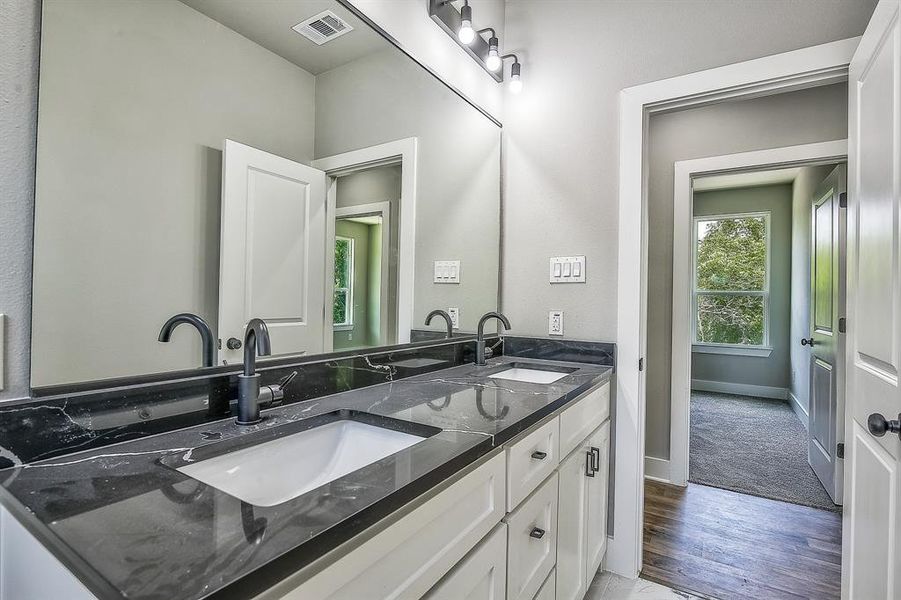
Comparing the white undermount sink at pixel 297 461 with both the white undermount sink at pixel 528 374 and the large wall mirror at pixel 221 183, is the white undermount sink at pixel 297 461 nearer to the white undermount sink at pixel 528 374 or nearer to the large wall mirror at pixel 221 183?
the large wall mirror at pixel 221 183

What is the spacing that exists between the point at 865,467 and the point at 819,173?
3.67 metres

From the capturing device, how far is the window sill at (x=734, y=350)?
5.40 metres

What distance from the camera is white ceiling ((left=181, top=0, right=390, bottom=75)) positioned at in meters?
1.14

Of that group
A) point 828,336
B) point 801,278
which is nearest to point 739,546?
point 828,336

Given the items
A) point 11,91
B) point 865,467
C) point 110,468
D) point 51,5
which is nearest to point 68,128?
point 11,91

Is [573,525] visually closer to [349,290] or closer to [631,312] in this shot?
[631,312]

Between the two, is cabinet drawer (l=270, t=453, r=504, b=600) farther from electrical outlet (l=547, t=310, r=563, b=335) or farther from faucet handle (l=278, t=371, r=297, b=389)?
electrical outlet (l=547, t=310, r=563, b=335)

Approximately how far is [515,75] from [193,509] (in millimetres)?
2143

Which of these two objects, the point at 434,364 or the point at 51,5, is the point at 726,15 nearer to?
the point at 434,364

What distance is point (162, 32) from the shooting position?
1.01m

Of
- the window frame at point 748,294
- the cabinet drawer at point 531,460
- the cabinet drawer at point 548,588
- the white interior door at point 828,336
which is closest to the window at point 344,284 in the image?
the cabinet drawer at point 531,460

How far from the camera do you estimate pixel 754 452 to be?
3488mm

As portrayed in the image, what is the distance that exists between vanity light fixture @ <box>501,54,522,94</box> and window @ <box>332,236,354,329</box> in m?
1.22

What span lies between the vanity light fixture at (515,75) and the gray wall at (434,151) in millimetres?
201
